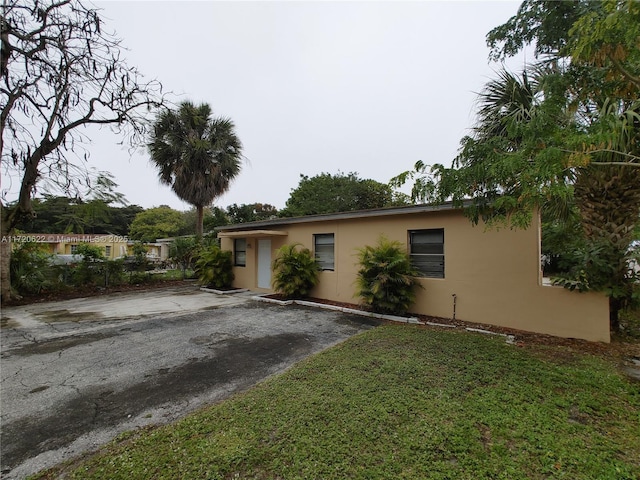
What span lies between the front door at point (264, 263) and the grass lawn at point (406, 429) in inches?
287

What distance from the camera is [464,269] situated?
6363mm

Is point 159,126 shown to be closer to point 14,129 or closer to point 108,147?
point 108,147

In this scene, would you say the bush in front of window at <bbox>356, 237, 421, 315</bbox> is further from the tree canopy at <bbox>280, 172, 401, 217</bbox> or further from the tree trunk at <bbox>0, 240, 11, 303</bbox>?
the tree canopy at <bbox>280, 172, 401, 217</bbox>

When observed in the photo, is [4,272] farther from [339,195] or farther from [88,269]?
[339,195]

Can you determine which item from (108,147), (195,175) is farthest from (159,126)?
(108,147)

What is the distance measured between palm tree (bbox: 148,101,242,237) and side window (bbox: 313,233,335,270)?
314 inches

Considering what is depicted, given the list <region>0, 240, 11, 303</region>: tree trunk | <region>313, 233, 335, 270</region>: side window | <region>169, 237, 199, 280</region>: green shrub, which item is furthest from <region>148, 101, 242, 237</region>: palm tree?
<region>313, 233, 335, 270</region>: side window

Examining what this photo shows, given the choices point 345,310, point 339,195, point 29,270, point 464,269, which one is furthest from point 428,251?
point 339,195

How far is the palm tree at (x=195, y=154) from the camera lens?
45.3 ft

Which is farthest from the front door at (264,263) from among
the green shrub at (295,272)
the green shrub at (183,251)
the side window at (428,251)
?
the side window at (428,251)

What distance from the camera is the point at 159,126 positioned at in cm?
1338

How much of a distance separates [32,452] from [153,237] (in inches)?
1384

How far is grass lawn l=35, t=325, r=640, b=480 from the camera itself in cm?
201

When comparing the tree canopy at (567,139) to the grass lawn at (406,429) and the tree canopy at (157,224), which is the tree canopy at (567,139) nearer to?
the grass lawn at (406,429)
